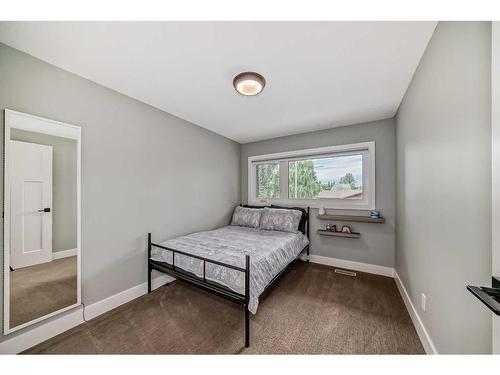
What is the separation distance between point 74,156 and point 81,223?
63 cm

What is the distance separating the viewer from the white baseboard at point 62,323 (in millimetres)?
1415

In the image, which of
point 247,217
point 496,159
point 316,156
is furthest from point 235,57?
point 247,217

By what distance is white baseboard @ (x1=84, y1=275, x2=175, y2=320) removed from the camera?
1.81 metres

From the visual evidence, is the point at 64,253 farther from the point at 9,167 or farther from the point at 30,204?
the point at 9,167

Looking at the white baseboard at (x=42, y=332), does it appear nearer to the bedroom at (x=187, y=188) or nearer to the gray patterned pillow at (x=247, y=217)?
the bedroom at (x=187, y=188)

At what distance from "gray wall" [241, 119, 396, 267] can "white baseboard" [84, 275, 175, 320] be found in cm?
245

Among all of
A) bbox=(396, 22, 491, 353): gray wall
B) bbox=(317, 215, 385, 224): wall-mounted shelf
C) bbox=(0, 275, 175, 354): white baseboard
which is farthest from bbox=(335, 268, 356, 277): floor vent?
bbox=(0, 275, 175, 354): white baseboard

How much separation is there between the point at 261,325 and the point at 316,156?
8.64 feet

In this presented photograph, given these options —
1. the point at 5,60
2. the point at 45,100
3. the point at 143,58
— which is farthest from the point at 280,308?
the point at 5,60

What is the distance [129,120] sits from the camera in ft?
7.13

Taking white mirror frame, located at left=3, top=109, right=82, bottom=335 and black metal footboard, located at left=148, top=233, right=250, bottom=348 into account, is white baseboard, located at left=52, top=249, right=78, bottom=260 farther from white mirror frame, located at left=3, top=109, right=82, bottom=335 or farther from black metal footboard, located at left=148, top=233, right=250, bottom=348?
black metal footboard, located at left=148, top=233, right=250, bottom=348

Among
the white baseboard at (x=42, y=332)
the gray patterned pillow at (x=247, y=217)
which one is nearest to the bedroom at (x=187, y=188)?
the white baseboard at (x=42, y=332)

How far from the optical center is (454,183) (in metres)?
1.04

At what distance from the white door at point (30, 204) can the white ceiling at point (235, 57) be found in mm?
817
